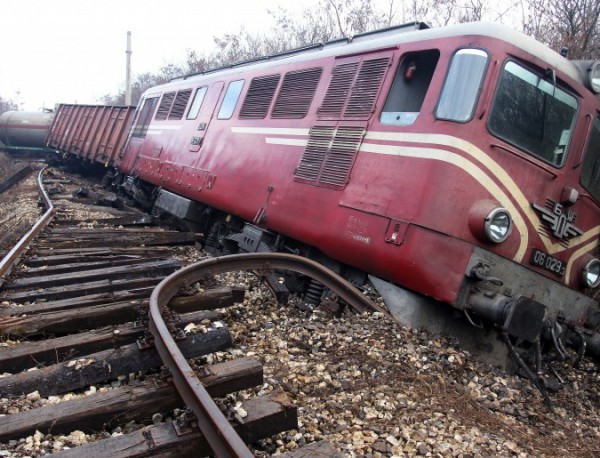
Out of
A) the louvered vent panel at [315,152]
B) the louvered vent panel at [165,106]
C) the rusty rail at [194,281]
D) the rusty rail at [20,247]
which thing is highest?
the louvered vent panel at [165,106]

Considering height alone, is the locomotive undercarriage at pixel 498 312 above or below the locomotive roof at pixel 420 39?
below

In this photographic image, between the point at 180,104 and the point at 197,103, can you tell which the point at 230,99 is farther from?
the point at 180,104

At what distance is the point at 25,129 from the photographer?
28484 millimetres

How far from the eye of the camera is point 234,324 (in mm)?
4430

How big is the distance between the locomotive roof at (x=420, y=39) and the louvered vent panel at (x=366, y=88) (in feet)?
0.65

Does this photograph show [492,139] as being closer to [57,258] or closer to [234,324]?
[234,324]

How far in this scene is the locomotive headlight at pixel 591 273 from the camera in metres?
5.36

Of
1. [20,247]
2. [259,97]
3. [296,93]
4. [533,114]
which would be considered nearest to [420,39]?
[533,114]

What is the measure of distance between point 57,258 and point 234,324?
10.6 feet

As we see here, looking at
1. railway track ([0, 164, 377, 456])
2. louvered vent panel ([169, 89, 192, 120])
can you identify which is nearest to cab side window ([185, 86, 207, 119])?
louvered vent panel ([169, 89, 192, 120])

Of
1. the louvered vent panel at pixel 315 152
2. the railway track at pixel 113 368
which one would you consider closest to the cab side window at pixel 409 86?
the louvered vent panel at pixel 315 152

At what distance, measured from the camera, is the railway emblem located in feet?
15.9

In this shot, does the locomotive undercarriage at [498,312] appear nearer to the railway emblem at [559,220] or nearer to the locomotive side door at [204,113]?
the railway emblem at [559,220]

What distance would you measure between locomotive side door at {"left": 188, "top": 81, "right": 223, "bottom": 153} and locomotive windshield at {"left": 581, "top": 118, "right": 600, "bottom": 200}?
5.61 m
